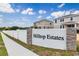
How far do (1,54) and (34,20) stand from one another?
211cm

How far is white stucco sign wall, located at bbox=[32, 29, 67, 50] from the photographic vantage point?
343 inches

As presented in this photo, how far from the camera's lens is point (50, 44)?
29.8 feet

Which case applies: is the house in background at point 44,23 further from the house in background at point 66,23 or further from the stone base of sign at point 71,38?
the stone base of sign at point 71,38

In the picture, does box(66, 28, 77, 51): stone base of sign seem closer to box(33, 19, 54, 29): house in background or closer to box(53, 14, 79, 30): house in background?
box(53, 14, 79, 30): house in background

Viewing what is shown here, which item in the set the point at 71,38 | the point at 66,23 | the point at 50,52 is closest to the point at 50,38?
the point at 50,52

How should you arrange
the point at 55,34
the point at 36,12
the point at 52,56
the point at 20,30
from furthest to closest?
1. the point at 20,30
2. the point at 36,12
3. the point at 55,34
4. the point at 52,56

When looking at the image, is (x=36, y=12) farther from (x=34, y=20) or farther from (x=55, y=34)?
(x=55, y=34)

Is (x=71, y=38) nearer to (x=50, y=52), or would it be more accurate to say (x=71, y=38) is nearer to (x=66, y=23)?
(x=50, y=52)

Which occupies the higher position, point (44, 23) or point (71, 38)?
point (44, 23)

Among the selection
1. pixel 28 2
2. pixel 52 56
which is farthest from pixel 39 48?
pixel 28 2

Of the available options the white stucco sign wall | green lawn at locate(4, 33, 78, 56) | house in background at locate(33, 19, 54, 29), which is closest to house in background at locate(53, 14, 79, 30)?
house in background at locate(33, 19, 54, 29)

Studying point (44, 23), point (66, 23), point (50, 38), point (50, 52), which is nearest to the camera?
point (50, 52)

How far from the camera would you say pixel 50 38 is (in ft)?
30.1

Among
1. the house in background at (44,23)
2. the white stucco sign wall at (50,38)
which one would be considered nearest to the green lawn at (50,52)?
the white stucco sign wall at (50,38)
